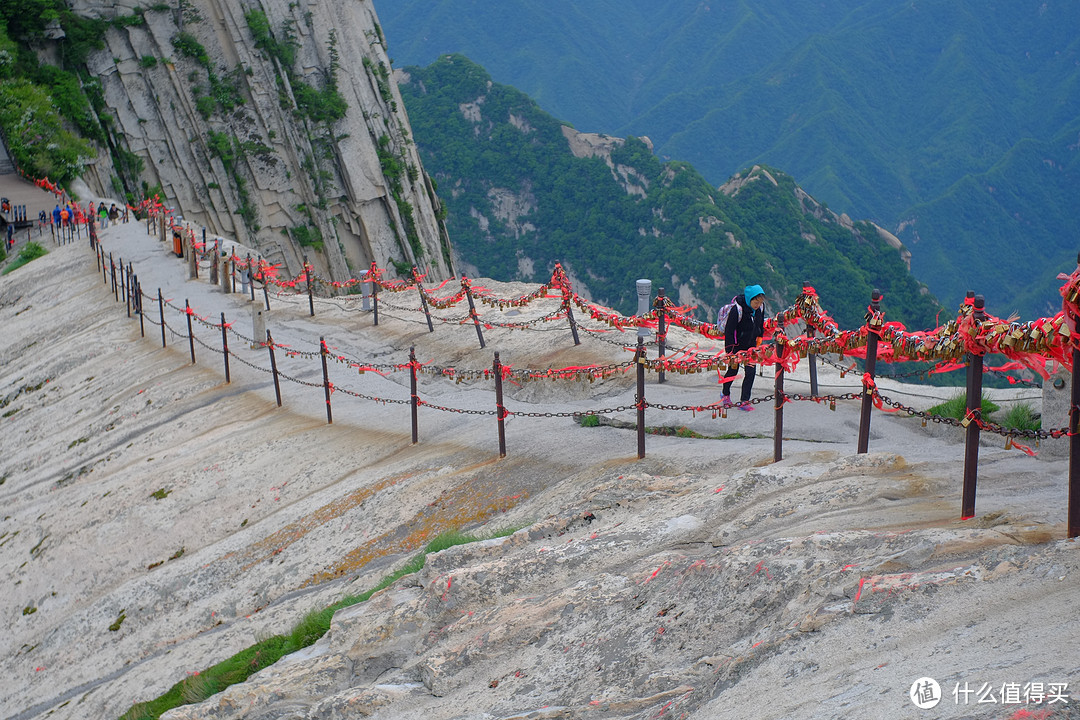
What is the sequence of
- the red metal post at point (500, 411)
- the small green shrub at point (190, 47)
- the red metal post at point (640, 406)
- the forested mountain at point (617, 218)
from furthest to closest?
the forested mountain at point (617, 218) → the small green shrub at point (190, 47) → the red metal post at point (500, 411) → the red metal post at point (640, 406)

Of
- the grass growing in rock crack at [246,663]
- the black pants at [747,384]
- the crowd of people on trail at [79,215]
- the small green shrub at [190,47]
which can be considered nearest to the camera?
the grass growing in rock crack at [246,663]

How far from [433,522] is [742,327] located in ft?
13.4

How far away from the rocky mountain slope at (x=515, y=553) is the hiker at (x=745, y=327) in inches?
16.0

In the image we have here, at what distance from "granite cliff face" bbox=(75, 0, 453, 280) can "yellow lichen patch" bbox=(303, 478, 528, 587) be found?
4239 cm

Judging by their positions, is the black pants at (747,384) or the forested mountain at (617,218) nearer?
the black pants at (747,384)

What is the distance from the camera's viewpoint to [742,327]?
1070cm

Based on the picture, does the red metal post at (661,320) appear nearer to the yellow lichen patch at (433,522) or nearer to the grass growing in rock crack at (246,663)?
the yellow lichen patch at (433,522)

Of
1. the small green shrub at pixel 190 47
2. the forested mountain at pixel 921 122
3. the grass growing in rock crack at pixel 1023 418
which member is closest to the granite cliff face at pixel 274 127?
the small green shrub at pixel 190 47

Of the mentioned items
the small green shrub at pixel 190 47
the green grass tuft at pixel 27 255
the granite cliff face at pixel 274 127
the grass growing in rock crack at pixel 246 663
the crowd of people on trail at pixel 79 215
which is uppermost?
the small green shrub at pixel 190 47

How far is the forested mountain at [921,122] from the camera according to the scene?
121m

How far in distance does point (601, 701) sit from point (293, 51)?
51609 mm

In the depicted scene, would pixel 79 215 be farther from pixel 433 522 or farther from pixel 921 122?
pixel 921 122

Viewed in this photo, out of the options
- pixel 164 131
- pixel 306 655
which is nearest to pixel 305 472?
pixel 306 655

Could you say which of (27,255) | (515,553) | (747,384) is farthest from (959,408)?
(27,255)
